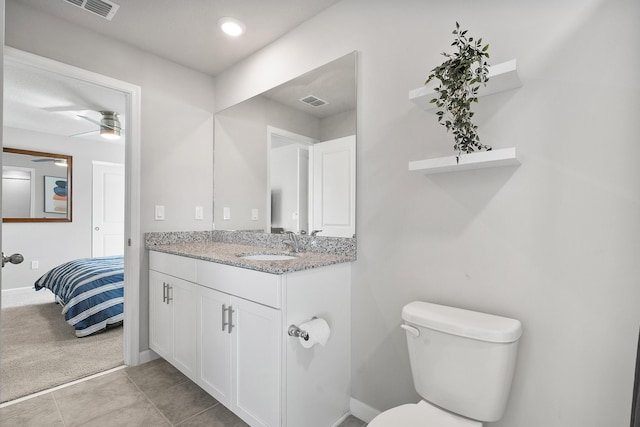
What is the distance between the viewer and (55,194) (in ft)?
15.6

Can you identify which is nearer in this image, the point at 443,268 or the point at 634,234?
the point at 634,234

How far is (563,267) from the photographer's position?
1.19 m

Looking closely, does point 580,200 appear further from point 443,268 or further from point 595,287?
point 443,268

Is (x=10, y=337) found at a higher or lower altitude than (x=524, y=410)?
lower

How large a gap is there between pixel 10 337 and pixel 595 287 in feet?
13.9

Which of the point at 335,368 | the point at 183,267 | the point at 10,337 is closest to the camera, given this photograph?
the point at 335,368

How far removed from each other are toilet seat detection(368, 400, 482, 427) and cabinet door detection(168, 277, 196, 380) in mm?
1271

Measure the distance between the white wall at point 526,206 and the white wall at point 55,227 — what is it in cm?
507

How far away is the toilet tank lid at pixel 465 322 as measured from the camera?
114 cm

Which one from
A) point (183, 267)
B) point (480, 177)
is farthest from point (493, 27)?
point (183, 267)

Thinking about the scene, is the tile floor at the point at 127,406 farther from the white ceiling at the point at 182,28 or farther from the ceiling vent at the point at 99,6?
the ceiling vent at the point at 99,6

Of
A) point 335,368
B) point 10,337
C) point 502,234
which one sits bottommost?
point 10,337

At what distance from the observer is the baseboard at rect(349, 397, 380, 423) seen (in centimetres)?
171

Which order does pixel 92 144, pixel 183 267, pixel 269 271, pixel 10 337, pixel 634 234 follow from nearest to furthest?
pixel 634 234 < pixel 269 271 < pixel 183 267 < pixel 10 337 < pixel 92 144
